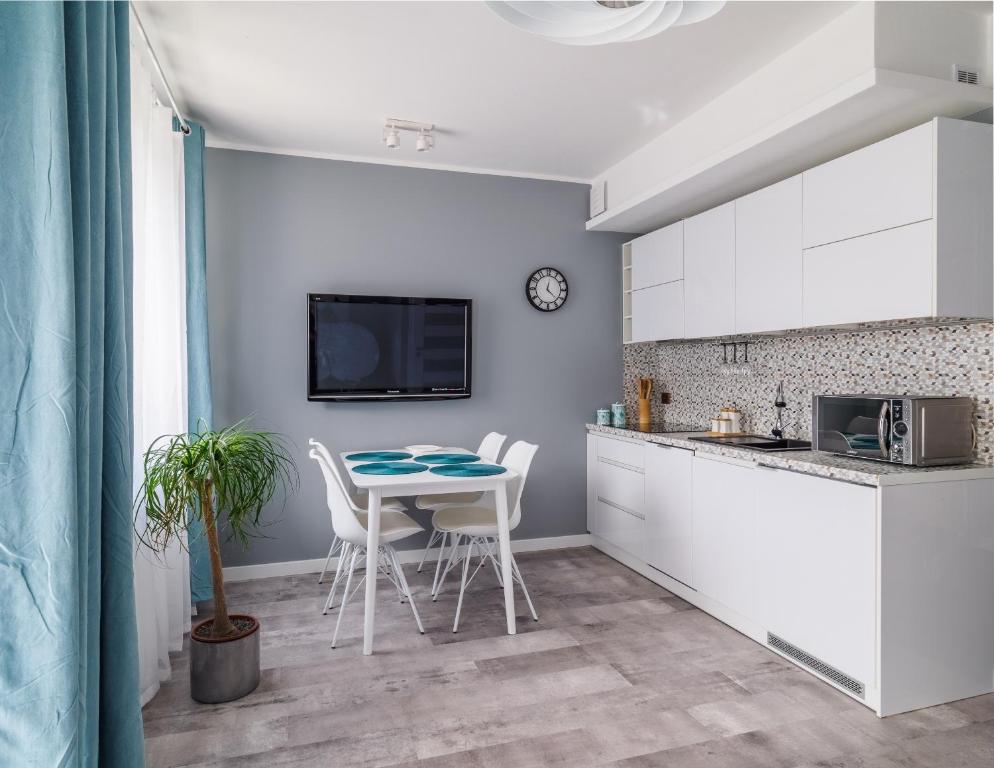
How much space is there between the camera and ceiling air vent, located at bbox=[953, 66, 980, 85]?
8.26 ft

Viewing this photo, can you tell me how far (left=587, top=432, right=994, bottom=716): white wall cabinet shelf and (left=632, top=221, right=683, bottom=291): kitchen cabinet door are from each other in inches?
59.9

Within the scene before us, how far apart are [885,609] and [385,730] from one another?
194cm

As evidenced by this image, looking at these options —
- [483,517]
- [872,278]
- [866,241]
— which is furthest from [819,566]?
[483,517]

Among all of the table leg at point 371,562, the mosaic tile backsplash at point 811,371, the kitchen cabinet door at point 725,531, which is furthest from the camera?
the kitchen cabinet door at point 725,531

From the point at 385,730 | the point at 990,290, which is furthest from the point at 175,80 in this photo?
the point at 990,290

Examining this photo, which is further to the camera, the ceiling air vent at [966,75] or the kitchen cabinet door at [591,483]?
the kitchen cabinet door at [591,483]

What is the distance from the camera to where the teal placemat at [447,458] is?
362cm

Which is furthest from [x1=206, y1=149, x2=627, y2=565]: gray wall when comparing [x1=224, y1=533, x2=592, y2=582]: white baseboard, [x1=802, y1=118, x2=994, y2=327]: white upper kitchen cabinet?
[x1=802, y1=118, x2=994, y2=327]: white upper kitchen cabinet

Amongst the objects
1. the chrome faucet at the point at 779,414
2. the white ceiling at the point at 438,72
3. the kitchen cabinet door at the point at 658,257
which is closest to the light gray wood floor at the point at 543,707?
the chrome faucet at the point at 779,414

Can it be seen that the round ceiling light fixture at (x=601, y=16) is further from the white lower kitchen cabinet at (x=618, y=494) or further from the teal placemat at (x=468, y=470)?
the white lower kitchen cabinet at (x=618, y=494)

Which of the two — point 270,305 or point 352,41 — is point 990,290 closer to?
point 352,41

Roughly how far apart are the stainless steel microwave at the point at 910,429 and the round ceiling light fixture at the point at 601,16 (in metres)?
1.72

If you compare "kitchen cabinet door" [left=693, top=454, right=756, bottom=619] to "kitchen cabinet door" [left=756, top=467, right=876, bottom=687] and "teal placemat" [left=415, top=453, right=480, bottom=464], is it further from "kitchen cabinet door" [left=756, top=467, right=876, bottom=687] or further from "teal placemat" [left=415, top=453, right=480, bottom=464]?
"teal placemat" [left=415, top=453, right=480, bottom=464]

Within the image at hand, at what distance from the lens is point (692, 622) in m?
3.36
